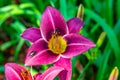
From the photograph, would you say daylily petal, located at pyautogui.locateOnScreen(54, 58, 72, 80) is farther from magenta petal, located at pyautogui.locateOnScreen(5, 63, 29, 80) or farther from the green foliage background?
the green foliage background

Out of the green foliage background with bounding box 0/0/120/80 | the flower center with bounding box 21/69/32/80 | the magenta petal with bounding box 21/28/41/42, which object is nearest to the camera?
the flower center with bounding box 21/69/32/80

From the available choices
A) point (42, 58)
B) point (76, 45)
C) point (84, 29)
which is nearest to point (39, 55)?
point (42, 58)

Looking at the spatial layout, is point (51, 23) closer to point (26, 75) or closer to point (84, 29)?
point (26, 75)

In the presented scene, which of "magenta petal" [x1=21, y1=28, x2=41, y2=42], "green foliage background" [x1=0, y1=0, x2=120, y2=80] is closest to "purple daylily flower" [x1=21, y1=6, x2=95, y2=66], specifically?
"magenta petal" [x1=21, y1=28, x2=41, y2=42]

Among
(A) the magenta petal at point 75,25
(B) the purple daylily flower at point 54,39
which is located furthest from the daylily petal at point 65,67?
(A) the magenta petal at point 75,25

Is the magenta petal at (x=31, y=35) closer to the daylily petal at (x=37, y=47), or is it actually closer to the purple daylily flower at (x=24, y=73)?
the daylily petal at (x=37, y=47)
